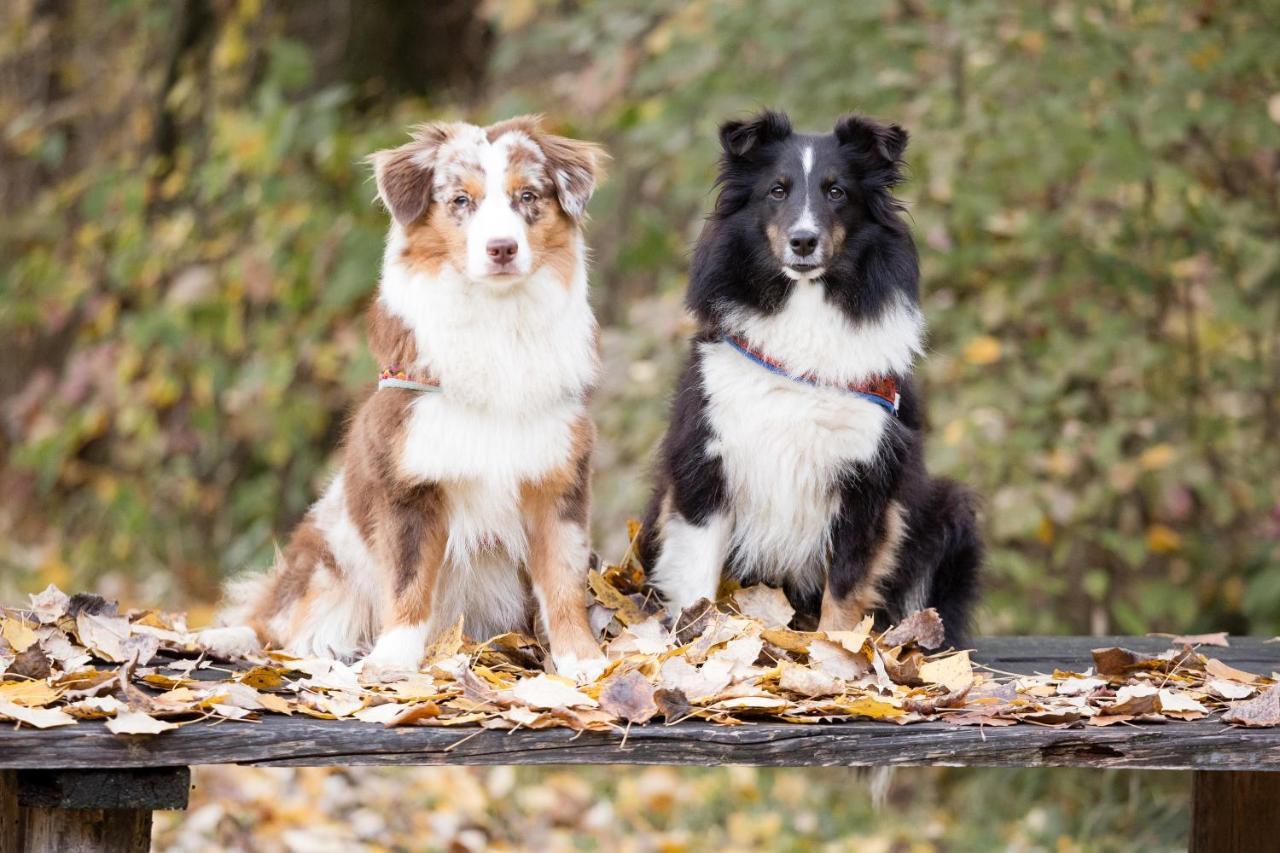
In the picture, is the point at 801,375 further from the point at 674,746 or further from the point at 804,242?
the point at 674,746

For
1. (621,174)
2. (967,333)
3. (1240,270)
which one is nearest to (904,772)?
(967,333)

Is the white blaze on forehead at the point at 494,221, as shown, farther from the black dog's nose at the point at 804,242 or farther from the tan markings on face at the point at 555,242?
the black dog's nose at the point at 804,242

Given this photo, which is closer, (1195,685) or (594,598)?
(1195,685)

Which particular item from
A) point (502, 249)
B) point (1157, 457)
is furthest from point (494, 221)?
point (1157, 457)

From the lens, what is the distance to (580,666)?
335 cm

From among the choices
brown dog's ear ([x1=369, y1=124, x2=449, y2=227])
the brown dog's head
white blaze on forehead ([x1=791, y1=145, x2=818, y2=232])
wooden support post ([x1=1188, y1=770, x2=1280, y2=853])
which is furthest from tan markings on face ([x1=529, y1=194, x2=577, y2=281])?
wooden support post ([x1=1188, y1=770, x2=1280, y2=853])

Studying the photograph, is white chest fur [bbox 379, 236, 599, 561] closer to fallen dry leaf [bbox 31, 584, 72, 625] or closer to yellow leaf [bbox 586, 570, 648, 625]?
yellow leaf [bbox 586, 570, 648, 625]

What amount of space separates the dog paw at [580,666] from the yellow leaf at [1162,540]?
134 inches

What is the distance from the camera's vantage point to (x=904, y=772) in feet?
21.6

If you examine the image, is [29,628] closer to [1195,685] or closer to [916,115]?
[1195,685]

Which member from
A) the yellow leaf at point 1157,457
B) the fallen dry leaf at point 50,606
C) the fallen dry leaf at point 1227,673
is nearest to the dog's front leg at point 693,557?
the fallen dry leaf at point 1227,673

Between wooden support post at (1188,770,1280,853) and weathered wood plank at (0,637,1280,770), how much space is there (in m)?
0.69

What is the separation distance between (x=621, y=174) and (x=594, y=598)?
3696 mm

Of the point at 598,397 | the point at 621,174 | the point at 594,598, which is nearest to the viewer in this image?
the point at 594,598
